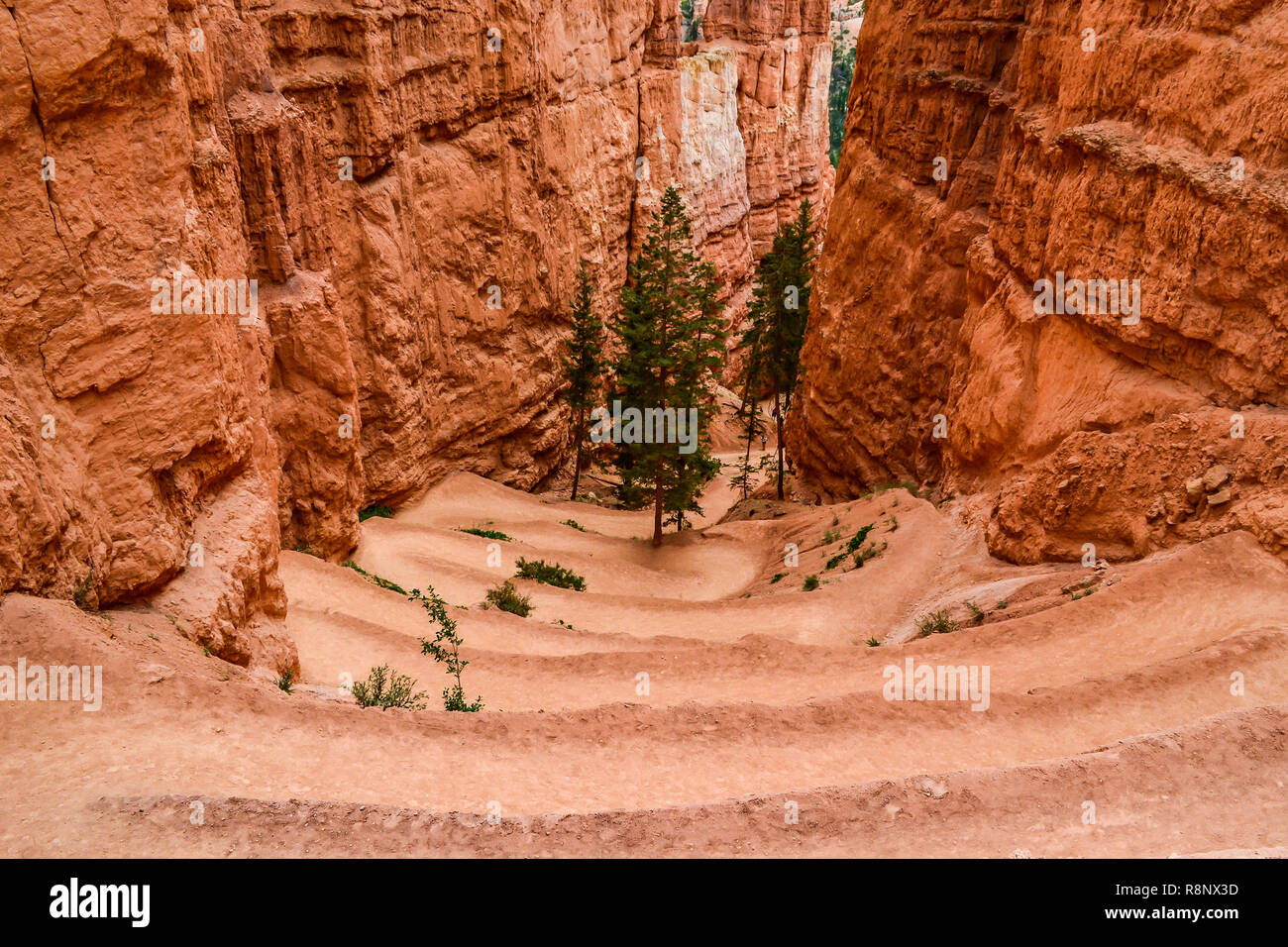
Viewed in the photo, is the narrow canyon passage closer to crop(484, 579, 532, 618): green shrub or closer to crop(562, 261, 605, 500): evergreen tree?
crop(484, 579, 532, 618): green shrub

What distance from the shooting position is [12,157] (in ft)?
34.4

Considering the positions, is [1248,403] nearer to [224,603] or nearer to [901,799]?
[901,799]

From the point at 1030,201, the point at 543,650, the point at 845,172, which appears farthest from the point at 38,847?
the point at 845,172

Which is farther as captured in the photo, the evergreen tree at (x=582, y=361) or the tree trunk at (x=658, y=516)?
the evergreen tree at (x=582, y=361)

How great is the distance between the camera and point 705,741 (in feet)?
35.7

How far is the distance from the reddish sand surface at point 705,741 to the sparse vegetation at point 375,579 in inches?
119

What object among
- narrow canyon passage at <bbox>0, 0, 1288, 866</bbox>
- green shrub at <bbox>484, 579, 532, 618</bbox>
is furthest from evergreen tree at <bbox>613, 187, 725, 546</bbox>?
green shrub at <bbox>484, 579, 532, 618</bbox>

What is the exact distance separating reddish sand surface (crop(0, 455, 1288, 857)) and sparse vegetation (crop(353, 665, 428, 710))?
429 mm

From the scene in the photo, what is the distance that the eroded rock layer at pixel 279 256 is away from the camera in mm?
10820

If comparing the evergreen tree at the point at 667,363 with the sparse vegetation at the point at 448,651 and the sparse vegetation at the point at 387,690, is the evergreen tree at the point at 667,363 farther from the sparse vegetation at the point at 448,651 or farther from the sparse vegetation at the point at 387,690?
the sparse vegetation at the point at 387,690

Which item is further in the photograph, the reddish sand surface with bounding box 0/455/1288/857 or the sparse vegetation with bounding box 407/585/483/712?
the sparse vegetation with bounding box 407/585/483/712

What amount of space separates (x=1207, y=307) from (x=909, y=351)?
1213cm

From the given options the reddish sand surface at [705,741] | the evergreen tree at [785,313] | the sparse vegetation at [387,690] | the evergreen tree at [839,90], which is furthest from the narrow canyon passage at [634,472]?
the evergreen tree at [839,90]

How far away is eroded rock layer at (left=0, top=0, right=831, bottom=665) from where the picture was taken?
10.8 metres
